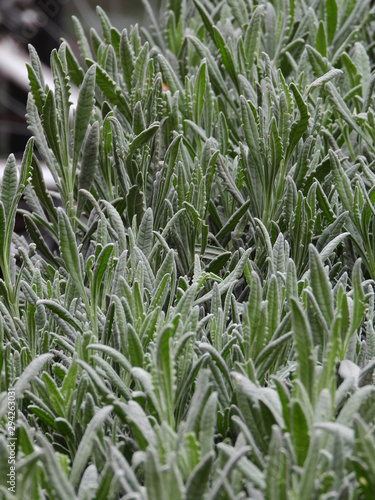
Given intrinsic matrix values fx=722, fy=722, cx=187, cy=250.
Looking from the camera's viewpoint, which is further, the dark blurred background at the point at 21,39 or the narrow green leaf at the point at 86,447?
the dark blurred background at the point at 21,39

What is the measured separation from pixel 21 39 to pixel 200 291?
4901mm

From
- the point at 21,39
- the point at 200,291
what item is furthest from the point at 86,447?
the point at 21,39

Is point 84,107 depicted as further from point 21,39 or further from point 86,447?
point 21,39

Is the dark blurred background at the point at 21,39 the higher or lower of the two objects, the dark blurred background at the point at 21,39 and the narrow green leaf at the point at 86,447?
the higher

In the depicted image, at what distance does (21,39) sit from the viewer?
5852mm

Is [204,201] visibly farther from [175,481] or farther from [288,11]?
[288,11]

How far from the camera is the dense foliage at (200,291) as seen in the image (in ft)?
2.89

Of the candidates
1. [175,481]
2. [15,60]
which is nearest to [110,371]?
[175,481]

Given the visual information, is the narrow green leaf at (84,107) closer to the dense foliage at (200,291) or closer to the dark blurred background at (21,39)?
the dense foliage at (200,291)

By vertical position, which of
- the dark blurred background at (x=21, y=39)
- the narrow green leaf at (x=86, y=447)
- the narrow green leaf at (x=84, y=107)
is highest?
the dark blurred background at (x=21, y=39)

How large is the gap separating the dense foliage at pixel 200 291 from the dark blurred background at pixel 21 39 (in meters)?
3.48

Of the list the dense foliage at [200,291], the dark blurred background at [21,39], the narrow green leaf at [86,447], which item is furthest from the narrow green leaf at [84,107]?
the dark blurred background at [21,39]

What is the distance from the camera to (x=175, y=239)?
1613 millimetres

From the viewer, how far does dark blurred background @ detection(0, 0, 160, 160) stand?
5578 millimetres
